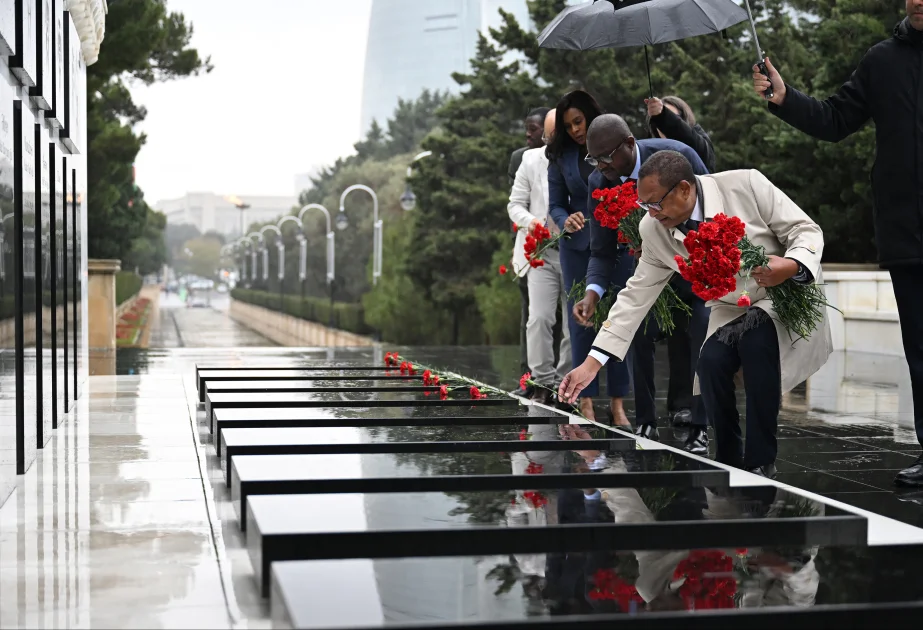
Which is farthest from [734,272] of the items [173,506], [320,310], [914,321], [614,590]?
[320,310]

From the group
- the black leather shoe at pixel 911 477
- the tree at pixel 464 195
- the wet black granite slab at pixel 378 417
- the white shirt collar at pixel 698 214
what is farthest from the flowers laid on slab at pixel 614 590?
the tree at pixel 464 195

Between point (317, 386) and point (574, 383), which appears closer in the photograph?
point (574, 383)

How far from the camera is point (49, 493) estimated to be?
4.87 meters

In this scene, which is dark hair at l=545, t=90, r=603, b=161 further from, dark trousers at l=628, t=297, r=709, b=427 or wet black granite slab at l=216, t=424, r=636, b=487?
wet black granite slab at l=216, t=424, r=636, b=487

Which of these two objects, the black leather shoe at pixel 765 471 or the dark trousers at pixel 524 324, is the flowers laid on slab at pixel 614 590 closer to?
the black leather shoe at pixel 765 471

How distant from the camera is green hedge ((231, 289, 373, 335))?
44.3 metres

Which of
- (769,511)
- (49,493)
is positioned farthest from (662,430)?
(49,493)

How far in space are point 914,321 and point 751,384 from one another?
3.00 feet

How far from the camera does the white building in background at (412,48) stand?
105000mm

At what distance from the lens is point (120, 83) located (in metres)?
27.3

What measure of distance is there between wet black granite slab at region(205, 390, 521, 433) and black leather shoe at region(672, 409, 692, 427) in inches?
38.0

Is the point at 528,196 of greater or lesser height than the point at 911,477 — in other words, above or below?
above

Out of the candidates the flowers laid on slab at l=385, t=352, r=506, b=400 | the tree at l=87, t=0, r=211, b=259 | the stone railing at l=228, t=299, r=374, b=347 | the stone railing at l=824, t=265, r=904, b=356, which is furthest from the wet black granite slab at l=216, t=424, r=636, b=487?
the stone railing at l=228, t=299, r=374, b=347

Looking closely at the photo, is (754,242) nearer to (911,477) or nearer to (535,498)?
(911,477)
